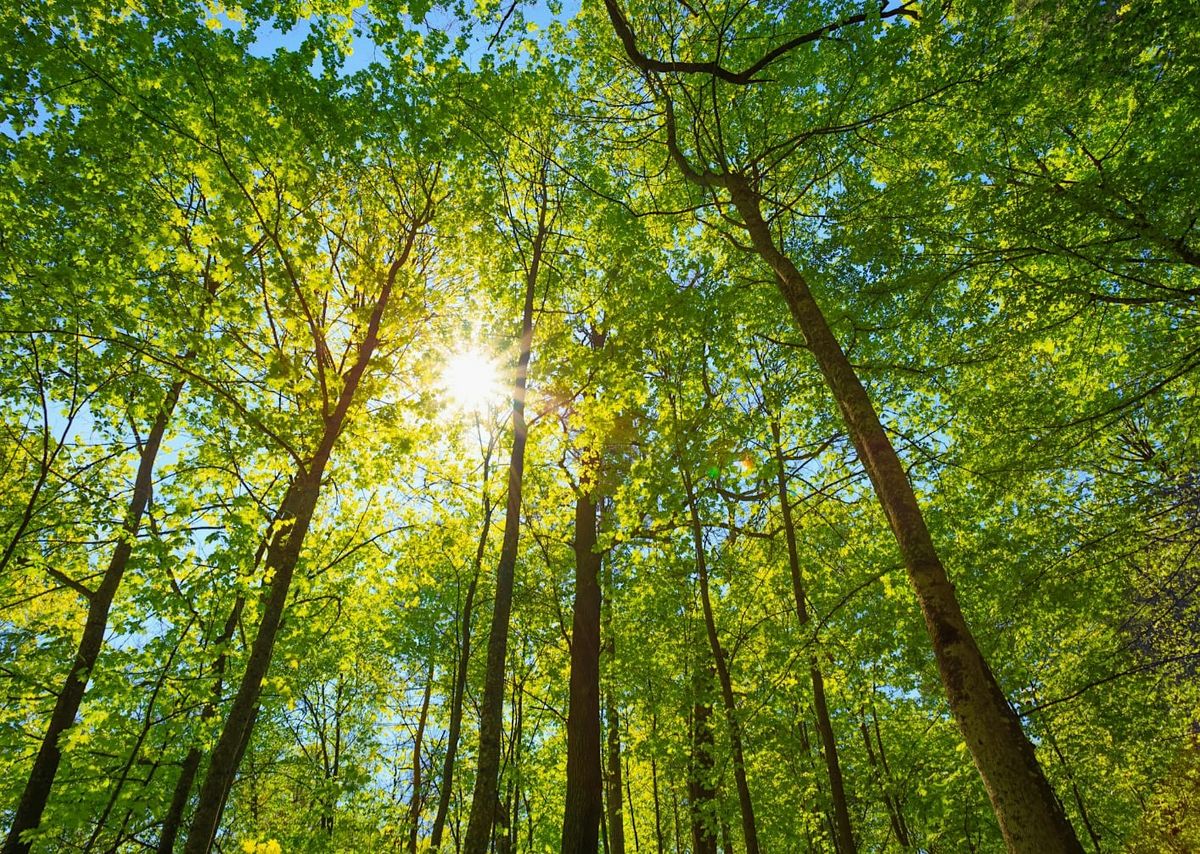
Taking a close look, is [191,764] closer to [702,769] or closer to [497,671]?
[497,671]

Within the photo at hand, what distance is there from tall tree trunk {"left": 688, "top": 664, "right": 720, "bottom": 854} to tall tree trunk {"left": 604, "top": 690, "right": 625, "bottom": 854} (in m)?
2.03

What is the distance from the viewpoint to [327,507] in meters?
11.6

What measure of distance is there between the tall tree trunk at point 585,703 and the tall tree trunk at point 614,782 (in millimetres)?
Answer: 3665

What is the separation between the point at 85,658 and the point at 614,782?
38.4 ft

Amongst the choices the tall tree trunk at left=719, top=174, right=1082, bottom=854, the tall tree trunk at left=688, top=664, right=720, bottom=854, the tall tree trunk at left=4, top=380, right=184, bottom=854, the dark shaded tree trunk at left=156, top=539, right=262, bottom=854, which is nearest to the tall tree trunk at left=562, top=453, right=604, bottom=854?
the tall tree trunk at left=688, top=664, right=720, bottom=854

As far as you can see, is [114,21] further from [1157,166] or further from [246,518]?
[1157,166]

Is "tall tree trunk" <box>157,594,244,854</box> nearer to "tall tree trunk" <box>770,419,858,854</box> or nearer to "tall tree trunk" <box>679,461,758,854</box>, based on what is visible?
"tall tree trunk" <box>679,461,758,854</box>

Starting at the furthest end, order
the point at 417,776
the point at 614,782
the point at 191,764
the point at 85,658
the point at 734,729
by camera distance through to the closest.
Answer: the point at 417,776 → the point at 614,782 → the point at 85,658 → the point at 191,764 → the point at 734,729

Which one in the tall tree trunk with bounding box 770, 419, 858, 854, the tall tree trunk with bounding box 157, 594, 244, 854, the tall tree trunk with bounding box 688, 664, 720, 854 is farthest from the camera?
the tall tree trunk with bounding box 688, 664, 720, 854

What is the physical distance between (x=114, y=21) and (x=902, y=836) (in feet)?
58.1

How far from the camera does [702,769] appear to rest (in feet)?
27.4

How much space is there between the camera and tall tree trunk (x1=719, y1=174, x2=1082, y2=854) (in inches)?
114

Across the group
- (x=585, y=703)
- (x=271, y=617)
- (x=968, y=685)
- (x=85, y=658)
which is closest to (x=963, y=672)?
(x=968, y=685)

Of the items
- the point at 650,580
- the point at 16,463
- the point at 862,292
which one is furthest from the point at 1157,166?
the point at 16,463
